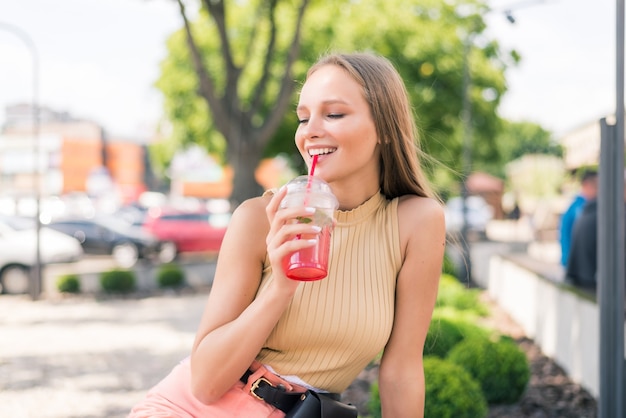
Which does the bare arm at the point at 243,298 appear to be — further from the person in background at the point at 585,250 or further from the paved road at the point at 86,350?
the person in background at the point at 585,250

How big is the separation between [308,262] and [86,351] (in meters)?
8.27

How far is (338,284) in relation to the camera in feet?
7.23

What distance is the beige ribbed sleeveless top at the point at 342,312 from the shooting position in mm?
2145

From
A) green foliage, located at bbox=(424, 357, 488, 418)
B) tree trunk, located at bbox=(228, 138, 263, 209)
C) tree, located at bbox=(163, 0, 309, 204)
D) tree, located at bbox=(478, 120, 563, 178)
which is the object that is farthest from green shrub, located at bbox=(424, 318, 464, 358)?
tree, located at bbox=(478, 120, 563, 178)

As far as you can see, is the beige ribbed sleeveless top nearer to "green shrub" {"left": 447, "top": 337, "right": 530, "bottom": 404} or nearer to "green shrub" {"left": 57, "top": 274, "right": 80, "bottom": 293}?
"green shrub" {"left": 447, "top": 337, "right": 530, "bottom": 404}

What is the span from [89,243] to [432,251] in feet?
85.6

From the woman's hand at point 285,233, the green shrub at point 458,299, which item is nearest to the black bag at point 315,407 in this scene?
the woman's hand at point 285,233

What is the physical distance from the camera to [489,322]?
1134 centimetres

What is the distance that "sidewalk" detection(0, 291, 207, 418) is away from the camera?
22.8 feet

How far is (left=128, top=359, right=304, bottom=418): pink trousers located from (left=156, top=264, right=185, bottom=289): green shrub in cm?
1546

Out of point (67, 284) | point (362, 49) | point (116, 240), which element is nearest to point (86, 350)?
point (67, 284)

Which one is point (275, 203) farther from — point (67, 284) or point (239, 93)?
point (239, 93)

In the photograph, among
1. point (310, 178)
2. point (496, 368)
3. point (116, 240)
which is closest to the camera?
point (310, 178)

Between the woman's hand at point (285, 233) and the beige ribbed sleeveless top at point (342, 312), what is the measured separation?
21 cm
